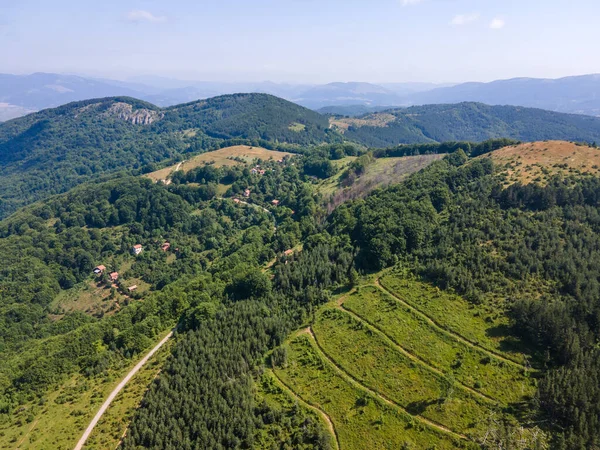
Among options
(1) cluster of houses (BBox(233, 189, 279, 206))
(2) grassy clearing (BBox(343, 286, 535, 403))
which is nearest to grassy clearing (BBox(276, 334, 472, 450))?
(2) grassy clearing (BBox(343, 286, 535, 403))

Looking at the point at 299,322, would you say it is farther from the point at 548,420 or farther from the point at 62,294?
the point at 62,294

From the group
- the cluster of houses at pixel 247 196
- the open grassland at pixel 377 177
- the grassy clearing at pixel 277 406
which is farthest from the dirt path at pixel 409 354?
the cluster of houses at pixel 247 196

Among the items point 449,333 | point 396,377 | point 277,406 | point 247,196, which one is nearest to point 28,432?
point 277,406

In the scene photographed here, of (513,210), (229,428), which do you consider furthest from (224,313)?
(513,210)

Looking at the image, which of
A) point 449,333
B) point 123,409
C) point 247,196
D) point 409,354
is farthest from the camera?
point 247,196

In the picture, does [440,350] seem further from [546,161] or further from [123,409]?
[546,161]

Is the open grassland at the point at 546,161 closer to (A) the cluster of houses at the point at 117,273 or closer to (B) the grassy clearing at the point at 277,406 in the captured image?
(B) the grassy clearing at the point at 277,406
